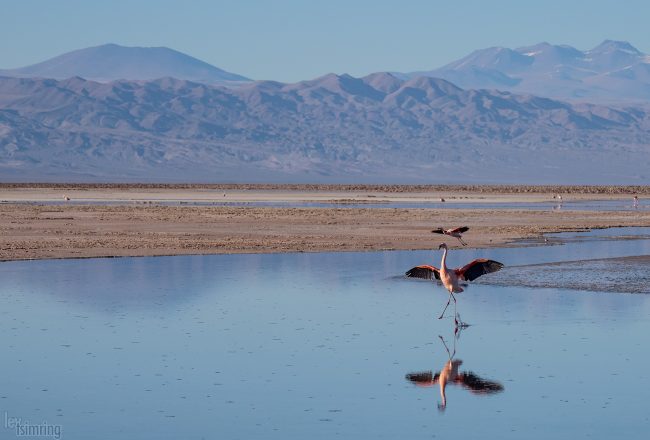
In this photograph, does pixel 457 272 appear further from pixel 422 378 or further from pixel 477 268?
pixel 422 378

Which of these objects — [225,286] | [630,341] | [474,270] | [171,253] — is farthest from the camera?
[171,253]

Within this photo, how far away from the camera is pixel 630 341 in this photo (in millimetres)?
17188

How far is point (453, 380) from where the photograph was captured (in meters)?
14.6

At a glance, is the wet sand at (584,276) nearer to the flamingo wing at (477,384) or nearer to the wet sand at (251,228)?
the wet sand at (251,228)

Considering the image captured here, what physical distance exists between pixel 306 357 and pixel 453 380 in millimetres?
2127

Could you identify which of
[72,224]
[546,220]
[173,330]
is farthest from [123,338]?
[546,220]

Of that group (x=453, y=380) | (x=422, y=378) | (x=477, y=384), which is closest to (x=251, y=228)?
(x=422, y=378)

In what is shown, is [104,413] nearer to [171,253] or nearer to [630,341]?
[630,341]

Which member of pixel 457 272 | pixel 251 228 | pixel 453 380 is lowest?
pixel 251 228

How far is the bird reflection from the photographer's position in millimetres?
13977

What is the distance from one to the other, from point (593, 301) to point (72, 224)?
25530mm

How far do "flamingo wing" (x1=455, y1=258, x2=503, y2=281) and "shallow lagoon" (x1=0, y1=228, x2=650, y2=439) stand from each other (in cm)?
75

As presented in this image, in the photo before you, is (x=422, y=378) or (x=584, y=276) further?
(x=584, y=276)

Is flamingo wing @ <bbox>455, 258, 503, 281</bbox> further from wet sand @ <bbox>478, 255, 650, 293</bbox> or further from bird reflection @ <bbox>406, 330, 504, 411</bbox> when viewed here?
wet sand @ <bbox>478, 255, 650, 293</bbox>
